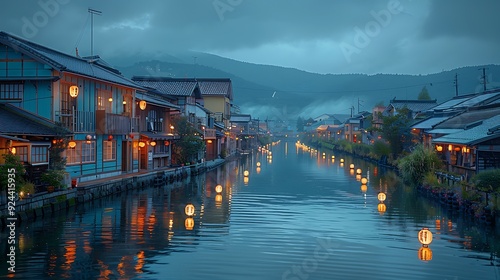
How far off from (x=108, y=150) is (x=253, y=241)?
62.2 feet

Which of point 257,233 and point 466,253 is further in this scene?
point 257,233

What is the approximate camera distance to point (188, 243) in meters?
18.6

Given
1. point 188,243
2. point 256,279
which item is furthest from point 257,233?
point 256,279

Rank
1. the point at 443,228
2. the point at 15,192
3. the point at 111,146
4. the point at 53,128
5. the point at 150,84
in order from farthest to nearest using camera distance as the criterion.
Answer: the point at 150,84 → the point at 111,146 → the point at 53,128 → the point at 443,228 → the point at 15,192

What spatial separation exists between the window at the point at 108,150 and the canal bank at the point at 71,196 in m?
1.44

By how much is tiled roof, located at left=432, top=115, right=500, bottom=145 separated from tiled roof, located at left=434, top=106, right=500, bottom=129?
4000 millimetres

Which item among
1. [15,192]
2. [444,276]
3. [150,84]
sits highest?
[150,84]

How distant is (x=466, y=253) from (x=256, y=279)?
847 cm

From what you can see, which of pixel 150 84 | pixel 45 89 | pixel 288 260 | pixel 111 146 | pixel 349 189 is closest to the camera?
pixel 288 260

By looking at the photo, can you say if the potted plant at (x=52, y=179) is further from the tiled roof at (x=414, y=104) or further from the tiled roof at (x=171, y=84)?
the tiled roof at (x=414, y=104)

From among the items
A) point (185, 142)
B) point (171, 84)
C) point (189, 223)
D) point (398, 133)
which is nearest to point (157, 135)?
point (185, 142)

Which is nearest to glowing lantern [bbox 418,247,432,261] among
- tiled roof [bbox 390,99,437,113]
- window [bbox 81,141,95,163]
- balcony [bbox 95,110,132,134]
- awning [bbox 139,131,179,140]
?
window [bbox 81,141,95,163]

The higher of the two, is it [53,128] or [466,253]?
[53,128]

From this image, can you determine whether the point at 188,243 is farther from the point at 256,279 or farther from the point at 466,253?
the point at 466,253
